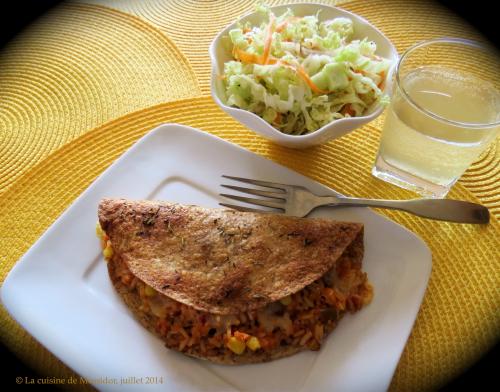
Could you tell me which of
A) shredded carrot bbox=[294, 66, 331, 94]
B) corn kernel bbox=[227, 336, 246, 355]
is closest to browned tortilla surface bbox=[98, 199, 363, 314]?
corn kernel bbox=[227, 336, 246, 355]

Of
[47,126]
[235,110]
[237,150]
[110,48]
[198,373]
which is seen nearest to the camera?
[198,373]

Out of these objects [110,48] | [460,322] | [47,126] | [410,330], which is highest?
[110,48]

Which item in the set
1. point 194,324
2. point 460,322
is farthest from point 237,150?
point 460,322

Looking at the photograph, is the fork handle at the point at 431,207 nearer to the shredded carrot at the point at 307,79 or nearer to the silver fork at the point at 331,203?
the silver fork at the point at 331,203

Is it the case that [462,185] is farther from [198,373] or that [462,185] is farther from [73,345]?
[73,345]

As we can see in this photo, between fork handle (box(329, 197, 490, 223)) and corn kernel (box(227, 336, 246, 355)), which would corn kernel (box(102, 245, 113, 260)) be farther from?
fork handle (box(329, 197, 490, 223))

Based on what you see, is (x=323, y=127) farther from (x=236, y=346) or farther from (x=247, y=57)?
(x=236, y=346)
